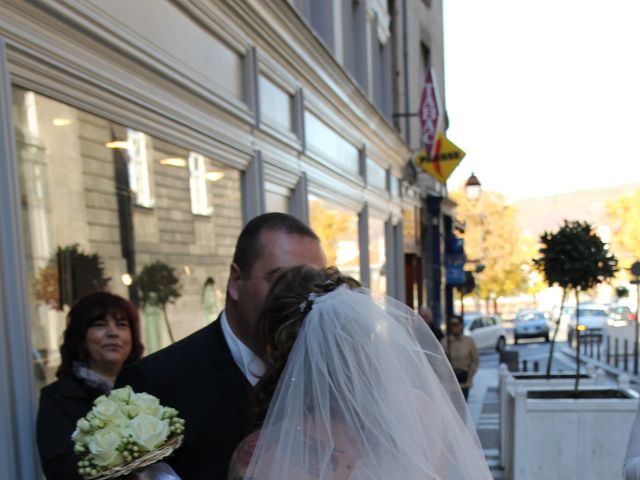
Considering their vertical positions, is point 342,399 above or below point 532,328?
above

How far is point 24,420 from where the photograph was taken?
9.59 ft

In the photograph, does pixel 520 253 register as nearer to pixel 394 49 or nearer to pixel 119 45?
pixel 394 49

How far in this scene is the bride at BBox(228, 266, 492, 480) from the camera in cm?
162

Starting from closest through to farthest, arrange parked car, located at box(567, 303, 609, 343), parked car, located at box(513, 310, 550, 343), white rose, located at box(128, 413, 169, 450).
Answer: white rose, located at box(128, 413, 169, 450), parked car, located at box(567, 303, 609, 343), parked car, located at box(513, 310, 550, 343)

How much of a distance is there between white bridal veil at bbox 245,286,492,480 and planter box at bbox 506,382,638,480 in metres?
4.76

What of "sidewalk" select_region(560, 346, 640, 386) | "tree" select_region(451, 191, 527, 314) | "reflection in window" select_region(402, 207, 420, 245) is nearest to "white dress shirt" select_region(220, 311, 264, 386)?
"reflection in window" select_region(402, 207, 420, 245)

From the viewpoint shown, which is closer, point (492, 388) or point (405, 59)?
point (492, 388)

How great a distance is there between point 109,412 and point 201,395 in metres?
0.34

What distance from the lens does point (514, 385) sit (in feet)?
24.5

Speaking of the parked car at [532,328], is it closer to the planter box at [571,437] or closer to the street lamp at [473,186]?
the street lamp at [473,186]

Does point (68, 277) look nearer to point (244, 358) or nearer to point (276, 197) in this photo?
point (244, 358)

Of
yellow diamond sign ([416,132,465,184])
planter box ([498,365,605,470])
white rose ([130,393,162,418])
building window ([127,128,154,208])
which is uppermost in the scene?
yellow diamond sign ([416,132,465,184])

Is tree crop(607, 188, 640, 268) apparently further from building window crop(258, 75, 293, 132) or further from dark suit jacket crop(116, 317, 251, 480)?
dark suit jacket crop(116, 317, 251, 480)

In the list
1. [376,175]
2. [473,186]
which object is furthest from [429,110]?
[473,186]
